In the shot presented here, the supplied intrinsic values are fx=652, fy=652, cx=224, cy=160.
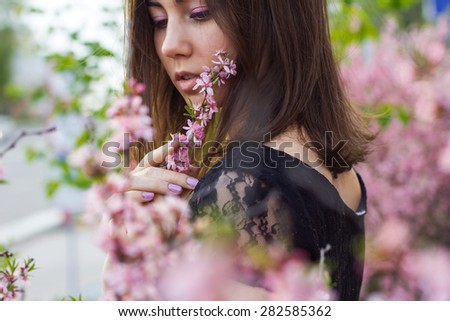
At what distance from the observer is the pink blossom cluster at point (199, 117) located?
113 centimetres

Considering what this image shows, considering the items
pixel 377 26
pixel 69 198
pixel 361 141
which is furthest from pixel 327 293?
pixel 69 198

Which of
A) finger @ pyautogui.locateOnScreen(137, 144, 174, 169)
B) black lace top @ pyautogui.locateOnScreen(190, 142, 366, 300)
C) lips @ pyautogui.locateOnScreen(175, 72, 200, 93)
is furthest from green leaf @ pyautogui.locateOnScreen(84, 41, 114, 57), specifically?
black lace top @ pyautogui.locateOnScreen(190, 142, 366, 300)

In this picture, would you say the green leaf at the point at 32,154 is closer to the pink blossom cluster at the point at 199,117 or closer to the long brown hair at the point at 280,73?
the long brown hair at the point at 280,73

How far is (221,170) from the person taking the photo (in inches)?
48.5

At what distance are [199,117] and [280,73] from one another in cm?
40

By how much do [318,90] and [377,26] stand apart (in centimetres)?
248

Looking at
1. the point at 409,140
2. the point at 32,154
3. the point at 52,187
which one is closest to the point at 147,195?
the point at 52,187

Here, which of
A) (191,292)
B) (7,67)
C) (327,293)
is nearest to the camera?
(191,292)

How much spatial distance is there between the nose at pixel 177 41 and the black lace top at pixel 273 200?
10.2 inches

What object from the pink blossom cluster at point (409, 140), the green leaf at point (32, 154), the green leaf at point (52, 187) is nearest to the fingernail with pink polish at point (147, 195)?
the green leaf at point (52, 187)

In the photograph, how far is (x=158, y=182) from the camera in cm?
126

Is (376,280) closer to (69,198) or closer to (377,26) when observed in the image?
(377,26)

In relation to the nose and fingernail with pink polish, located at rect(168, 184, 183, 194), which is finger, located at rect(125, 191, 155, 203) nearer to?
fingernail with pink polish, located at rect(168, 184, 183, 194)

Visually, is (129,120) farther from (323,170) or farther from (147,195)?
(323,170)
